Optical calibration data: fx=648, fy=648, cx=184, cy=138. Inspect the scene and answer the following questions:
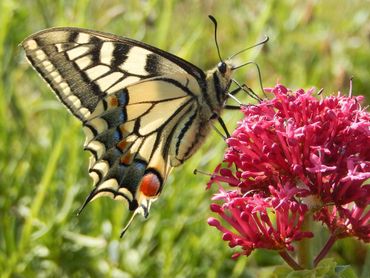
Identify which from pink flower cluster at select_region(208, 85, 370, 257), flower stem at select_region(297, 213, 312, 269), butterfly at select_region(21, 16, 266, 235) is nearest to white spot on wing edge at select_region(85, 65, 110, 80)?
butterfly at select_region(21, 16, 266, 235)

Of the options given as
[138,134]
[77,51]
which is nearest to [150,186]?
[138,134]

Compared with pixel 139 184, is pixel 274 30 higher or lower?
higher

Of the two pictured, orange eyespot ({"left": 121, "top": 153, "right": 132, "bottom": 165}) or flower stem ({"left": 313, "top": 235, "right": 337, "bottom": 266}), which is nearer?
flower stem ({"left": 313, "top": 235, "right": 337, "bottom": 266})

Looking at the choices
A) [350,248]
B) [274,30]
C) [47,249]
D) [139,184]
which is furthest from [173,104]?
[274,30]

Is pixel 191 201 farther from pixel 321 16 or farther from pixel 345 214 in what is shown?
pixel 321 16

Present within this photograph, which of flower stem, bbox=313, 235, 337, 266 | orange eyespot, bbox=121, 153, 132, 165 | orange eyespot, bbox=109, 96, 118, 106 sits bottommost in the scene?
flower stem, bbox=313, 235, 337, 266

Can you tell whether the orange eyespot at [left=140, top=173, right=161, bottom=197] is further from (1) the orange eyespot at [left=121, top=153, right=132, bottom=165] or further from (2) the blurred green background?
(2) the blurred green background
